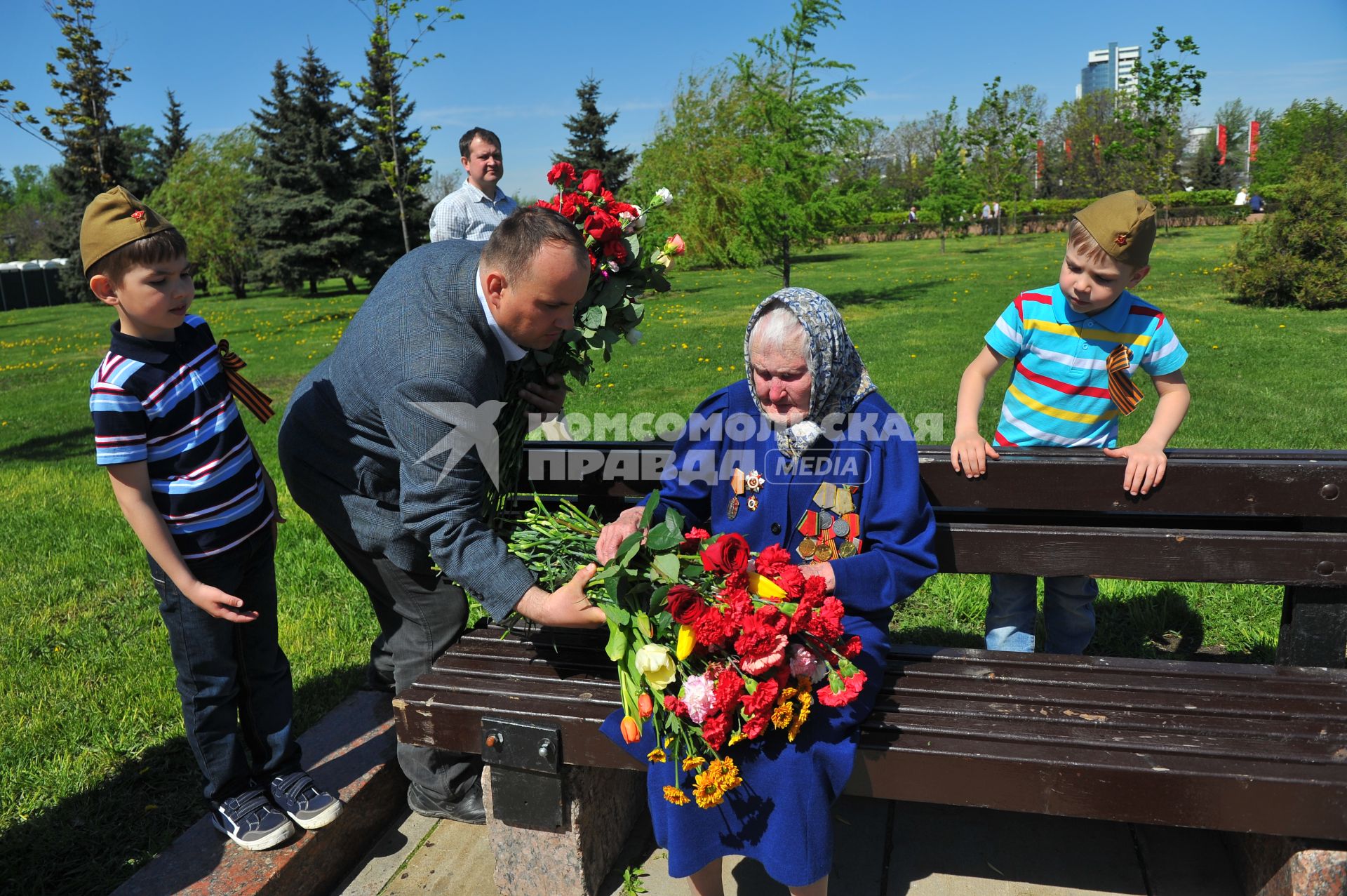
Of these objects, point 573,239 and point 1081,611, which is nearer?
point 573,239

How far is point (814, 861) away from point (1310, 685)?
1322 mm

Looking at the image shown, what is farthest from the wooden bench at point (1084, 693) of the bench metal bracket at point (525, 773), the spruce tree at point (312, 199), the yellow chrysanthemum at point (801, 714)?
the spruce tree at point (312, 199)

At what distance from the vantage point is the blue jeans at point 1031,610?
311 centimetres

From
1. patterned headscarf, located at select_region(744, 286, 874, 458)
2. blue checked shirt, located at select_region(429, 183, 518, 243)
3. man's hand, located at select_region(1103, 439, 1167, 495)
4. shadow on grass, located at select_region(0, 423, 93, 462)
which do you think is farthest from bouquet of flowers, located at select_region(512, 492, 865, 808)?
shadow on grass, located at select_region(0, 423, 93, 462)

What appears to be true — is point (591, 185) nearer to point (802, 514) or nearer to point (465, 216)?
point (802, 514)

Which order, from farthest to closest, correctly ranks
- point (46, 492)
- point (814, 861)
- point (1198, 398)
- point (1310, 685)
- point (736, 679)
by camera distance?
point (1198, 398) < point (46, 492) < point (1310, 685) < point (814, 861) < point (736, 679)

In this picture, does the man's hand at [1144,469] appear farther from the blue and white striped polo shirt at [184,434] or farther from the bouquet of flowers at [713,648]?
the blue and white striped polo shirt at [184,434]

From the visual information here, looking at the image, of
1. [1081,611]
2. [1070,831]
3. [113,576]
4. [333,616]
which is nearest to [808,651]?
[1070,831]

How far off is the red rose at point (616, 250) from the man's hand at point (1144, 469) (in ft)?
5.28

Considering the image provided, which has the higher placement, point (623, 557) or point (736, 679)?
point (623, 557)

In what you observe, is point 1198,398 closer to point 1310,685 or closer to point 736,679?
point 1310,685

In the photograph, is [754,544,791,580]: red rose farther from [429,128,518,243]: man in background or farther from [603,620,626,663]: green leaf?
[429,128,518,243]: man in background

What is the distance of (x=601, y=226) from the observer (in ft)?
9.18

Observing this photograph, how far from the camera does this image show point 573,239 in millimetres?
2326
